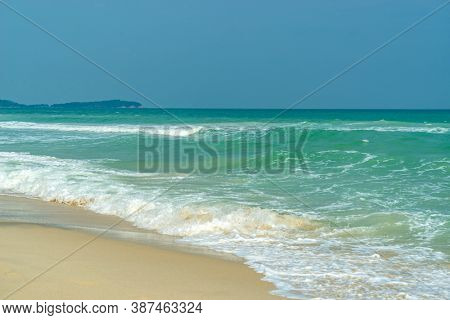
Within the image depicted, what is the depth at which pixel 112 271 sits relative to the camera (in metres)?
5.54

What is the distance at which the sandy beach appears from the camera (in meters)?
4.84

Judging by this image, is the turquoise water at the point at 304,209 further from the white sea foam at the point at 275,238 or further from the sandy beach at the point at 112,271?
the sandy beach at the point at 112,271

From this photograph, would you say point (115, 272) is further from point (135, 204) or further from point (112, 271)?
point (135, 204)

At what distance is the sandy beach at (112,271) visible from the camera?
15.9 ft

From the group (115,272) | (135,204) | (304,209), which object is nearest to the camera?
(115,272)

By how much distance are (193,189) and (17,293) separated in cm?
659

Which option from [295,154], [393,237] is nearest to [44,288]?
[393,237]

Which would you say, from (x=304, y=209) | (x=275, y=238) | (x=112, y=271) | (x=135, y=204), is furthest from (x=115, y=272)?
(x=304, y=209)

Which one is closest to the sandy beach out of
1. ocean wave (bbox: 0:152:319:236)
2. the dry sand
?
the dry sand

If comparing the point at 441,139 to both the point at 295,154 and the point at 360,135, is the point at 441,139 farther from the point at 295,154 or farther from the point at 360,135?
the point at 295,154

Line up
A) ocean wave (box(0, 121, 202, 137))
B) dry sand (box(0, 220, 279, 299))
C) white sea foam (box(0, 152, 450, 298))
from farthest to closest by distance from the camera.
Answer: ocean wave (box(0, 121, 202, 137)) < white sea foam (box(0, 152, 450, 298)) < dry sand (box(0, 220, 279, 299))

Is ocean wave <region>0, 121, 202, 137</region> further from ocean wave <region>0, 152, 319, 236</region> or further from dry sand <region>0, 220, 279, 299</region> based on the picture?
dry sand <region>0, 220, 279, 299</region>

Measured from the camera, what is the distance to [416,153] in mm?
17781

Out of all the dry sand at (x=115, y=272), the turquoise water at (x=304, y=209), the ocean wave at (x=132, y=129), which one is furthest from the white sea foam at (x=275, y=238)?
the ocean wave at (x=132, y=129)
